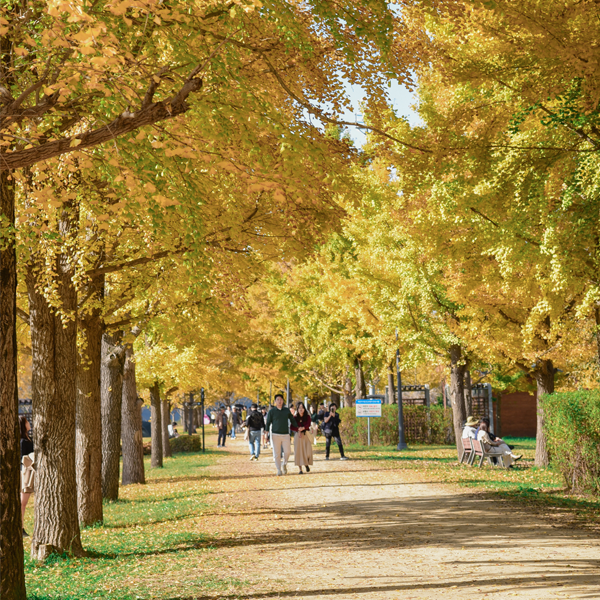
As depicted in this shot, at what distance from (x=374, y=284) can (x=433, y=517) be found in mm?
13631

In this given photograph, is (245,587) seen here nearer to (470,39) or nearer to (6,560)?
(6,560)

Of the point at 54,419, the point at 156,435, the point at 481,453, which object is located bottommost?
the point at 481,453

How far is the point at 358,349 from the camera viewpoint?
103ft

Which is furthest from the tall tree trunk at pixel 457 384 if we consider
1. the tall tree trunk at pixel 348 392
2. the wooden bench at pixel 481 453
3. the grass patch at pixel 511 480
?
the tall tree trunk at pixel 348 392

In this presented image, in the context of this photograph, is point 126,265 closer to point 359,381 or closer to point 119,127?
point 119,127

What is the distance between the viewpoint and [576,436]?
13.0 metres

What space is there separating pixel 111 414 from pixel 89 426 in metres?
4.85

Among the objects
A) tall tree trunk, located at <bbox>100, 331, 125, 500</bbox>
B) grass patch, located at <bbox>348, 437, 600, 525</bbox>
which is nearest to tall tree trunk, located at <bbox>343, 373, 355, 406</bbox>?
grass patch, located at <bbox>348, 437, 600, 525</bbox>

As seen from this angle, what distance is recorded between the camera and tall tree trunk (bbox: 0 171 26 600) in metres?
7.10

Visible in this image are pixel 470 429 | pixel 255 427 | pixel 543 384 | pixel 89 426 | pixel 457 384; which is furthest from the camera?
pixel 255 427

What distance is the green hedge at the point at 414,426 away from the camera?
34.7 meters

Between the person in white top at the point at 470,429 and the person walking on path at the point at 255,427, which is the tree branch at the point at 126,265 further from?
the person walking on path at the point at 255,427

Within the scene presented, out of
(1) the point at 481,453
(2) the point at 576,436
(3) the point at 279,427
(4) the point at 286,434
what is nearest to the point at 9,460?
(2) the point at 576,436

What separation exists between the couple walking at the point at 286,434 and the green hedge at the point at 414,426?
43.4 feet
